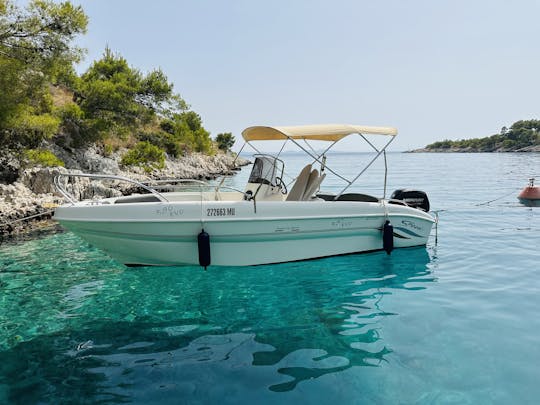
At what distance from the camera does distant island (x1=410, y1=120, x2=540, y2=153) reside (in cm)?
11712

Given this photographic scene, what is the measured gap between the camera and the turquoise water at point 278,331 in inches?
156

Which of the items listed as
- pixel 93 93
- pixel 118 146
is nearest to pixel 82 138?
pixel 93 93

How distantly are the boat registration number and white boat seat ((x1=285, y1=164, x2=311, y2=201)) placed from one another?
1.64 m

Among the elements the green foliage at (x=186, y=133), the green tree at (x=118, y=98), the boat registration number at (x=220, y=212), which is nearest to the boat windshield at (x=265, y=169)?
the boat registration number at (x=220, y=212)

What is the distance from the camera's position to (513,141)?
12181 cm

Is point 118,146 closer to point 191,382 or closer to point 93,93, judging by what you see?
point 93,93

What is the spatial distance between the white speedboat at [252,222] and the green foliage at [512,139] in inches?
5199

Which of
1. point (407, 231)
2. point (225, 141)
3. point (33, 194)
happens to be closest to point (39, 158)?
point (33, 194)

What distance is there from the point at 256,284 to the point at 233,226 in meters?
1.29

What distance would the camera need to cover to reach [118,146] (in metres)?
31.1

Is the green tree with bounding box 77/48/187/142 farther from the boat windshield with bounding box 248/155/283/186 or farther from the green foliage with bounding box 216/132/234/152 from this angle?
the green foliage with bounding box 216/132/234/152

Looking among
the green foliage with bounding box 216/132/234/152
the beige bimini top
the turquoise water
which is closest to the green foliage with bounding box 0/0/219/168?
the turquoise water

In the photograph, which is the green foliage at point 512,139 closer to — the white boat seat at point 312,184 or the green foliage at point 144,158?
the green foliage at point 144,158

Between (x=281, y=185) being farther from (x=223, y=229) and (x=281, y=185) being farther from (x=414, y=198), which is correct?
(x=414, y=198)
